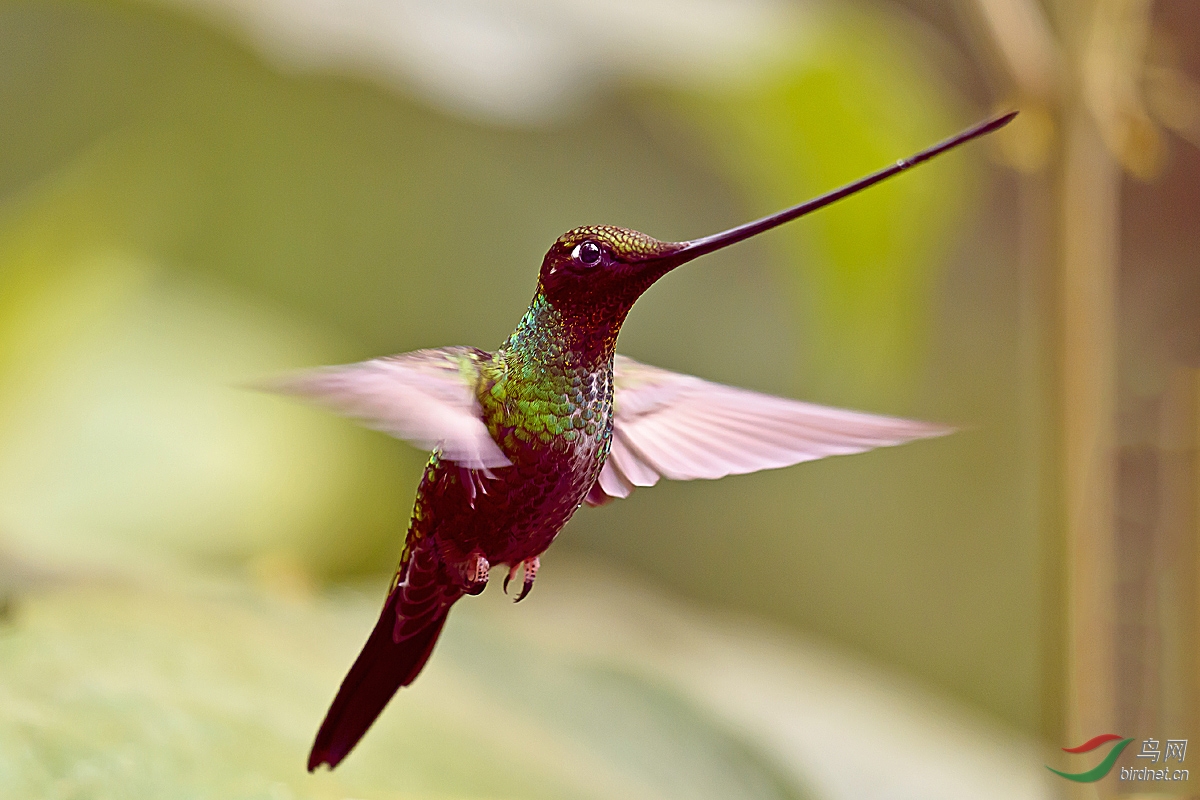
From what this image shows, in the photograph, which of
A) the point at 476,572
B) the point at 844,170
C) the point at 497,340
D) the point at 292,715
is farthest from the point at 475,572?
the point at 497,340

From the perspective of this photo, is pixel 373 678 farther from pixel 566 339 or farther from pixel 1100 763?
pixel 1100 763

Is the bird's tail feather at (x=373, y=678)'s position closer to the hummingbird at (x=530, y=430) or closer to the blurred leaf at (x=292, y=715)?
the hummingbird at (x=530, y=430)

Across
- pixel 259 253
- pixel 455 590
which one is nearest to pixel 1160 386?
pixel 455 590

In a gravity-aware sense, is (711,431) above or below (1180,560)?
above

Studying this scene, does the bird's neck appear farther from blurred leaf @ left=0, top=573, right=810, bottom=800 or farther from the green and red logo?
the green and red logo

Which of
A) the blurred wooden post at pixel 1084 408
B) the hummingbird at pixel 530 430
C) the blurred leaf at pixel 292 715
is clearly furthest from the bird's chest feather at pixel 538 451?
the blurred wooden post at pixel 1084 408

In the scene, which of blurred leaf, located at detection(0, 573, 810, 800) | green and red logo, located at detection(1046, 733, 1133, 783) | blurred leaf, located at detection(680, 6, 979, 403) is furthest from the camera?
blurred leaf, located at detection(680, 6, 979, 403)

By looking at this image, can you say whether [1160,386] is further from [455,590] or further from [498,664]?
[455,590]

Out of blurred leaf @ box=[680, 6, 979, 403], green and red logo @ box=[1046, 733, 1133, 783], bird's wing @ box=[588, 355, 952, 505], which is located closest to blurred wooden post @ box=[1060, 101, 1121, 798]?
green and red logo @ box=[1046, 733, 1133, 783]
